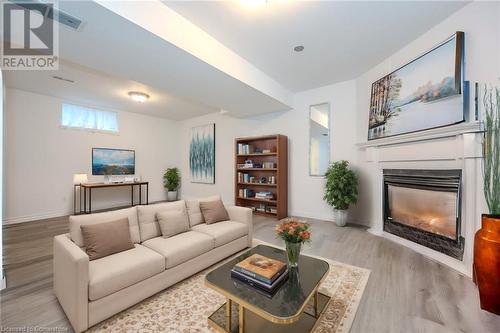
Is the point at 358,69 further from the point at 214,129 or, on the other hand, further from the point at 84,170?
the point at 84,170

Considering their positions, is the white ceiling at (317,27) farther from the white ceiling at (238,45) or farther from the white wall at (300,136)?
the white wall at (300,136)

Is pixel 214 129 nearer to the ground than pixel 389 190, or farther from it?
farther from it

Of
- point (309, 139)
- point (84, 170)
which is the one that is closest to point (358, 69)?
point (309, 139)

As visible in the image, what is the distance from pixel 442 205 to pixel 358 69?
264 centimetres

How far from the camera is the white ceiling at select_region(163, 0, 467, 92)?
2.38 m

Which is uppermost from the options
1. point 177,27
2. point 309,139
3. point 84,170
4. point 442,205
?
point 177,27

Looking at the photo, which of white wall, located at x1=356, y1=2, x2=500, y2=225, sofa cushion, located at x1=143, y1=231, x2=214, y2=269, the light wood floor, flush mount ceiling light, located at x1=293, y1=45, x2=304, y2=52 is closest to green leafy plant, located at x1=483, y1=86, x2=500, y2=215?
white wall, located at x1=356, y1=2, x2=500, y2=225

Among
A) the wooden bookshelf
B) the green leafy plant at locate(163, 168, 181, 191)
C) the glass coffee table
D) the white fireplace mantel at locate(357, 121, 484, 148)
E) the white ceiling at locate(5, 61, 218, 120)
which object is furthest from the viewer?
the green leafy plant at locate(163, 168, 181, 191)

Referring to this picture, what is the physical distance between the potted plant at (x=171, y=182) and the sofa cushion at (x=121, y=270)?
5.23 meters

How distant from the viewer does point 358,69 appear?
12.6 feet

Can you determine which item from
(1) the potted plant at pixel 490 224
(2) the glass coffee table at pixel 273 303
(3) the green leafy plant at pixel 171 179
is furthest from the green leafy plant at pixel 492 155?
(3) the green leafy plant at pixel 171 179

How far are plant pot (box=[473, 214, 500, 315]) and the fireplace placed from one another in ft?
2.29

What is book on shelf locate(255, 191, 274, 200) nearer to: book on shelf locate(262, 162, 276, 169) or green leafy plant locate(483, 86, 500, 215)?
book on shelf locate(262, 162, 276, 169)

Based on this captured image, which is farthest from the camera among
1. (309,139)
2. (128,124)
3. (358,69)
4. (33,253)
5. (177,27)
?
(128,124)
